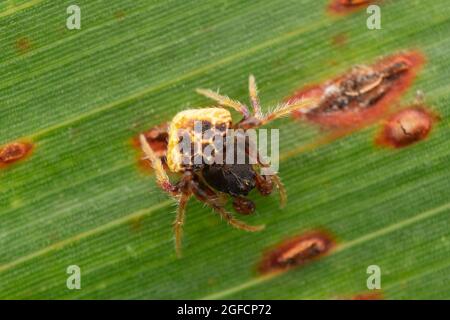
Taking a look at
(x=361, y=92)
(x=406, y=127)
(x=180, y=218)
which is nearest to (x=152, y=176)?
(x=180, y=218)

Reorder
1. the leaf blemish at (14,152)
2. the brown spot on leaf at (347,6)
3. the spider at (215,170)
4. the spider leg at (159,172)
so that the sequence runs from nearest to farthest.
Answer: the spider at (215,170) → the spider leg at (159,172) → the brown spot on leaf at (347,6) → the leaf blemish at (14,152)

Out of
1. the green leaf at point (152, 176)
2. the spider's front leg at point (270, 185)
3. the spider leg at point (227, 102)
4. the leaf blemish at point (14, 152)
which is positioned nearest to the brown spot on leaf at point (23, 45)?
the green leaf at point (152, 176)

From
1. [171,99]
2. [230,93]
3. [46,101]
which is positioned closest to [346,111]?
[230,93]

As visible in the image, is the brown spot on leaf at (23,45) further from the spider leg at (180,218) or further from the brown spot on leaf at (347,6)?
the brown spot on leaf at (347,6)

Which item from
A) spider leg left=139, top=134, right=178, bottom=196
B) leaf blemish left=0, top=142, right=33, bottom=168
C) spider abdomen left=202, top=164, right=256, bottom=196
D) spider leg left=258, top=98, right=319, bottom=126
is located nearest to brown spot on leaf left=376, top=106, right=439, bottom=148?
spider leg left=258, top=98, right=319, bottom=126

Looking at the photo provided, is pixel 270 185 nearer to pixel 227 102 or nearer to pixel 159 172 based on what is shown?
pixel 227 102

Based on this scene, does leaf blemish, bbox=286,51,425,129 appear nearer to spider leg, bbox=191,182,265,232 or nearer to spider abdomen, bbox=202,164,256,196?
spider abdomen, bbox=202,164,256,196
